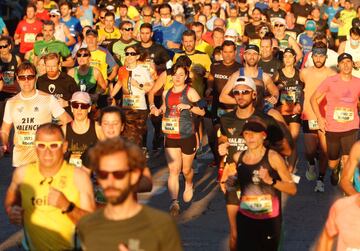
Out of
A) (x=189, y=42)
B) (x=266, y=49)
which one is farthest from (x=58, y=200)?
(x=189, y=42)

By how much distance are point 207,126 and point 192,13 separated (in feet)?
29.6

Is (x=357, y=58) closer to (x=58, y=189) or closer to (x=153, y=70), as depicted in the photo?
(x=153, y=70)

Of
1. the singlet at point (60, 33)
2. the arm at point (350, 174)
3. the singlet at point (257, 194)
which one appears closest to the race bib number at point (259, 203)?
the singlet at point (257, 194)

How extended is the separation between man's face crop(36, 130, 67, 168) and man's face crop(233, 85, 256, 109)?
267 centimetres

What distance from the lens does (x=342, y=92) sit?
12.0 metres

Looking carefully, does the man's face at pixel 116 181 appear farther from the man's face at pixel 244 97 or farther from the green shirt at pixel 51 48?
the green shirt at pixel 51 48

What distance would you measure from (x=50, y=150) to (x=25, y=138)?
348cm

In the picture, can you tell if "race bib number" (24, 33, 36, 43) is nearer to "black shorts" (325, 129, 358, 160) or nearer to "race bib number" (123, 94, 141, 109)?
"race bib number" (123, 94, 141, 109)

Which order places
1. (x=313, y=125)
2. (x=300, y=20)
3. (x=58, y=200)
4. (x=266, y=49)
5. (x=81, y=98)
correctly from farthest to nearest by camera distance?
(x=300, y=20), (x=266, y=49), (x=313, y=125), (x=81, y=98), (x=58, y=200)

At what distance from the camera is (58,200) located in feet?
20.3

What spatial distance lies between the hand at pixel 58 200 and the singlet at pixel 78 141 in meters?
2.85

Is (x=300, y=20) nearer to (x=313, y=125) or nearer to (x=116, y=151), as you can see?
(x=313, y=125)

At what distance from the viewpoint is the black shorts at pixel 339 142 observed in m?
12.2

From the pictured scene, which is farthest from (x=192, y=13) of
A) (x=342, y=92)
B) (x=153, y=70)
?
(x=342, y=92)
